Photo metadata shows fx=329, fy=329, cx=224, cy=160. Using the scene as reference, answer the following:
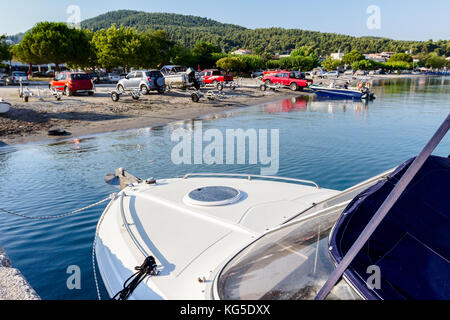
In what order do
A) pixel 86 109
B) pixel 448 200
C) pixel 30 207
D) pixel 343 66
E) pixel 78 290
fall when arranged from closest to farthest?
pixel 448 200
pixel 78 290
pixel 30 207
pixel 86 109
pixel 343 66

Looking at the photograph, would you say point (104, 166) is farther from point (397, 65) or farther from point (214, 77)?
point (397, 65)

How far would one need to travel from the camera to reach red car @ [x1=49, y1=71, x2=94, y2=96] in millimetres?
26728

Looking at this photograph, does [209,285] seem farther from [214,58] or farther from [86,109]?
[214,58]

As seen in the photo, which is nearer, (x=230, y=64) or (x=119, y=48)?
(x=119, y=48)

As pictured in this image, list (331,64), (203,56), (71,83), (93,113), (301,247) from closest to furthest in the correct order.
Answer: (301,247) → (93,113) → (71,83) → (203,56) → (331,64)

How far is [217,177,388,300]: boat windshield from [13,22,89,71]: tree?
53.5 metres

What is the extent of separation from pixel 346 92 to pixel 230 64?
40.0m

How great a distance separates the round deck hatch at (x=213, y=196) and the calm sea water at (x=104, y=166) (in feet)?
6.40

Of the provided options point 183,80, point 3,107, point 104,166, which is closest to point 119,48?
point 183,80

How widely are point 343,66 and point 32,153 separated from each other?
452 ft

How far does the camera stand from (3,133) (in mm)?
16500

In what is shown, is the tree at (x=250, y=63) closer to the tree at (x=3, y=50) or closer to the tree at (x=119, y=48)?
the tree at (x=119, y=48)

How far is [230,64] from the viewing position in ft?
234

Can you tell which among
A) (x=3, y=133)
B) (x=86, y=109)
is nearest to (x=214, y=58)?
(x=86, y=109)
